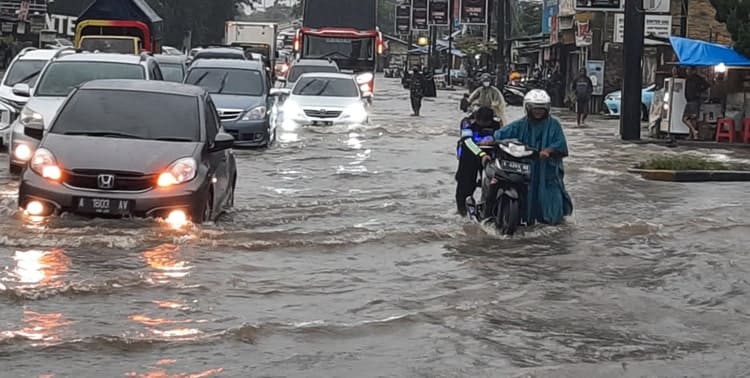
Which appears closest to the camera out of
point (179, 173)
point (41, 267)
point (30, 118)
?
point (41, 267)

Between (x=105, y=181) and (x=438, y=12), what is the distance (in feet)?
175

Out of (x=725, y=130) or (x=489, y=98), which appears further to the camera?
(x=725, y=130)

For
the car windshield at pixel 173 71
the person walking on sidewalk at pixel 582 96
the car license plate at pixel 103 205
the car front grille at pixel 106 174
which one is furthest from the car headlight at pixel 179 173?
→ the person walking on sidewalk at pixel 582 96

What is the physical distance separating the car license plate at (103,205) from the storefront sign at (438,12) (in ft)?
175

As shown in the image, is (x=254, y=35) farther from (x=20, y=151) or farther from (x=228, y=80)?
(x=20, y=151)

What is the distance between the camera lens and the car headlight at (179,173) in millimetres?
10938

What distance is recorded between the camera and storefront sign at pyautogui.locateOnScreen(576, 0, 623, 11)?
28.2m

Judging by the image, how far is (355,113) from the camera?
29.5 metres

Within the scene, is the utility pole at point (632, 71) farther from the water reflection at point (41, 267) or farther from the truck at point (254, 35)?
the truck at point (254, 35)

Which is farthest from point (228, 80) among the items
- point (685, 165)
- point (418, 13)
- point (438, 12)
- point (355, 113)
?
point (418, 13)

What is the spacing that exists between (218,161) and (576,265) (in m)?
3.67

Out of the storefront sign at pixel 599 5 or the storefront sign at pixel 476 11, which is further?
the storefront sign at pixel 476 11

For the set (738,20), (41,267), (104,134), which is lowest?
(41,267)

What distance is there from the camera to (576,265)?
10.9m
